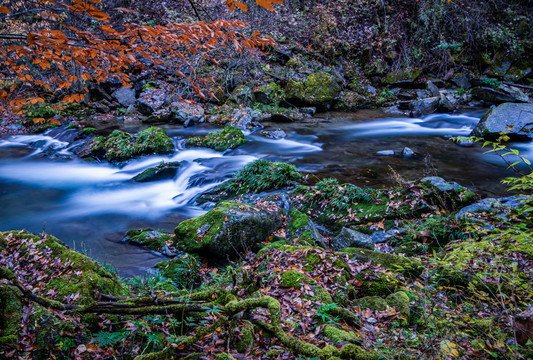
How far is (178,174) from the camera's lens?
1052 cm

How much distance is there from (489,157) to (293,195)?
7704 mm

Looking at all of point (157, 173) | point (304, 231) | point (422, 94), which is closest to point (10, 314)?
point (304, 231)

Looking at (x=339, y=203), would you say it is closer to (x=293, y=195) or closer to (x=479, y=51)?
(x=293, y=195)

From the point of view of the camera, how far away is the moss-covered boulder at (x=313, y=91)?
17234 mm

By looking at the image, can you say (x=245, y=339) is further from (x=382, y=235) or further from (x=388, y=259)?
(x=382, y=235)

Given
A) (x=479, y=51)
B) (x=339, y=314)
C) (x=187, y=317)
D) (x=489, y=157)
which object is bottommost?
(x=489, y=157)

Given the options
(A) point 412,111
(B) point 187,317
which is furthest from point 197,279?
(A) point 412,111

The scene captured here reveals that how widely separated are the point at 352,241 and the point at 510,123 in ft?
34.5

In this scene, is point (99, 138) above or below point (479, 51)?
below

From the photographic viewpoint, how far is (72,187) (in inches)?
399

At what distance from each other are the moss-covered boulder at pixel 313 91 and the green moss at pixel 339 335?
15.8m

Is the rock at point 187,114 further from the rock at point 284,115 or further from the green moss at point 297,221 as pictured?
the green moss at point 297,221

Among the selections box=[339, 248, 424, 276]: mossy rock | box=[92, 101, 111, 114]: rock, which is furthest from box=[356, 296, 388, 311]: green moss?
box=[92, 101, 111, 114]: rock

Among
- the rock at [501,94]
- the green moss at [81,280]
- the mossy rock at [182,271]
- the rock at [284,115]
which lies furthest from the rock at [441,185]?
the rock at [501,94]
